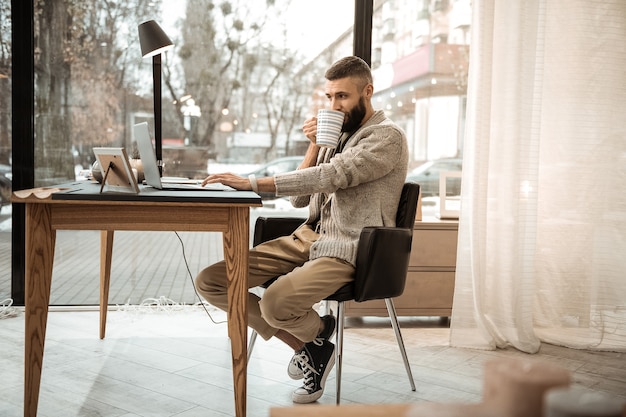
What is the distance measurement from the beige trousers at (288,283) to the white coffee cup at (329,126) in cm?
42

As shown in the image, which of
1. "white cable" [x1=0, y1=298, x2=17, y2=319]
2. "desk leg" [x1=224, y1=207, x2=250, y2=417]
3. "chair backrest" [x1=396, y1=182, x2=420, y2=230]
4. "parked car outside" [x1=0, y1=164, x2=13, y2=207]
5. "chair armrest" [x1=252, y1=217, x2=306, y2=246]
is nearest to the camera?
"desk leg" [x1=224, y1=207, x2=250, y2=417]

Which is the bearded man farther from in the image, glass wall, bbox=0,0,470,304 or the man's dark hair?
glass wall, bbox=0,0,470,304

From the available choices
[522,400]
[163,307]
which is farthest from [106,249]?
[522,400]

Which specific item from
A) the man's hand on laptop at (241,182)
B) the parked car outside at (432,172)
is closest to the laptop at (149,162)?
the man's hand on laptop at (241,182)

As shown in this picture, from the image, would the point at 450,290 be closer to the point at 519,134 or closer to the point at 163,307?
the point at 519,134

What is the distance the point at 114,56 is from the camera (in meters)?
3.67

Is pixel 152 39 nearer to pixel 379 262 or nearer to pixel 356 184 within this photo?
pixel 356 184

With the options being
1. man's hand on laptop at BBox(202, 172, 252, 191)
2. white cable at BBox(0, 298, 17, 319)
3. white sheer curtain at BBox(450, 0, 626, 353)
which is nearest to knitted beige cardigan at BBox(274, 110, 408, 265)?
man's hand on laptop at BBox(202, 172, 252, 191)

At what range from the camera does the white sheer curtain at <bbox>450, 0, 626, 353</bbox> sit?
313cm

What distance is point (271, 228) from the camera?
2.79 meters

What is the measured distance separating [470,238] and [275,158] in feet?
4.22

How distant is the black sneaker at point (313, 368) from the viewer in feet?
7.76

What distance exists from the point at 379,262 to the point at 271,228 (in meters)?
0.68

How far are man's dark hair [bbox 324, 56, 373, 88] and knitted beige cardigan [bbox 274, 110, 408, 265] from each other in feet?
0.55
